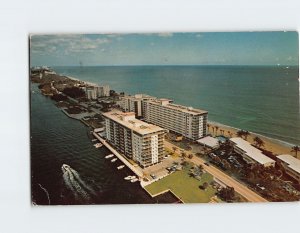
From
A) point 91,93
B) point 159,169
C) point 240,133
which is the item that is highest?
point 91,93

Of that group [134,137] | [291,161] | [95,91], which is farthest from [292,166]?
[95,91]

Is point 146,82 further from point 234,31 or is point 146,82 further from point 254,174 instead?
point 254,174

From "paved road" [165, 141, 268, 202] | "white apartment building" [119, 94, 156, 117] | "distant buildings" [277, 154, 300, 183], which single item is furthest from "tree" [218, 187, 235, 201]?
"white apartment building" [119, 94, 156, 117]

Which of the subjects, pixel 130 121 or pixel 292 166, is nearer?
pixel 292 166

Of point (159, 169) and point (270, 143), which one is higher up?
point (270, 143)

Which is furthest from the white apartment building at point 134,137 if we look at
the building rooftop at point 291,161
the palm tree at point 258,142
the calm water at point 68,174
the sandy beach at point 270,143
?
the building rooftop at point 291,161

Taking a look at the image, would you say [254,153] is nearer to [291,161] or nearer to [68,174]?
[291,161]
